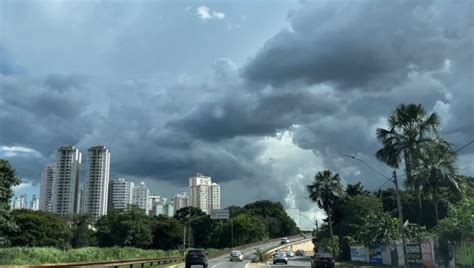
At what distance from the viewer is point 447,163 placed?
46.9 m

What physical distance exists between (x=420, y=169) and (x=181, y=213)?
12489 cm

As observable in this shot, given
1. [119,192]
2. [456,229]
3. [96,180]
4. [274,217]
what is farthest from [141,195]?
[456,229]

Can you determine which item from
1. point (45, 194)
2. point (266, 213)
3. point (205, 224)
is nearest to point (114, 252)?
point (205, 224)

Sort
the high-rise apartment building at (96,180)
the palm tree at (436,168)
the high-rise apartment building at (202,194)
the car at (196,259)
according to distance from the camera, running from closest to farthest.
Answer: the car at (196,259) < the palm tree at (436,168) < the high-rise apartment building at (96,180) < the high-rise apartment building at (202,194)

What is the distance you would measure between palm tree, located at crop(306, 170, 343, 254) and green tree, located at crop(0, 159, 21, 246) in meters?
46.1

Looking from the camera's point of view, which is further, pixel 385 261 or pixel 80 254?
pixel 385 261

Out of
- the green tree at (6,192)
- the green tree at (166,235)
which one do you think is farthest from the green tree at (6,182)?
the green tree at (166,235)

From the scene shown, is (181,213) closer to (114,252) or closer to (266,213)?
(266,213)

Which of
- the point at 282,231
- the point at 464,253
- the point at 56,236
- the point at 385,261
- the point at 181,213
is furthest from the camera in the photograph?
the point at 282,231

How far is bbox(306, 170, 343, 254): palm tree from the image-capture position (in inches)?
3253

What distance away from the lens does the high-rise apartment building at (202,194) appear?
177875 mm

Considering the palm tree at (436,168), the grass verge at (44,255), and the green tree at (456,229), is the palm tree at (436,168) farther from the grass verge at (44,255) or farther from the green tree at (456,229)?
the grass verge at (44,255)

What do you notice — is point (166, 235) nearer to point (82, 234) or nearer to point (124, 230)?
point (124, 230)

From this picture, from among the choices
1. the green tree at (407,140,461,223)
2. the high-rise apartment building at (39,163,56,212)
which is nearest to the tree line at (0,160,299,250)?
the high-rise apartment building at (39,163,56,212)
